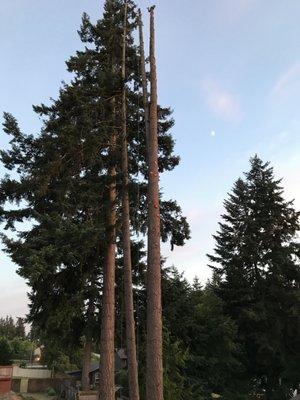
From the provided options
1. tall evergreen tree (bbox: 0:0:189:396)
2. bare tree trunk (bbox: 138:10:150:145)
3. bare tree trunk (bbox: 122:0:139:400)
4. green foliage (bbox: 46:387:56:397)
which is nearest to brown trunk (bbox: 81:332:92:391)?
tall evergreen tree (bbox: 0:0:189:396)

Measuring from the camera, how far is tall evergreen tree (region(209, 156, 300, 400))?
27.9m

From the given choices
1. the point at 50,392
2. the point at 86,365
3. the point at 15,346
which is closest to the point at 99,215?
the point at 86,365

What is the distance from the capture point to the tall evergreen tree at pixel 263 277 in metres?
27.9

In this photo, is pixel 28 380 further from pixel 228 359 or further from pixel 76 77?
pixel 76 77

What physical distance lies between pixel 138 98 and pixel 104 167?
128 inches

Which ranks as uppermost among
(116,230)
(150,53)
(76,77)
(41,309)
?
(76,77)

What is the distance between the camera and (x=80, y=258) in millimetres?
15680

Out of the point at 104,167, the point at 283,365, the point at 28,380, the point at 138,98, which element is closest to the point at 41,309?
the point at 104,167

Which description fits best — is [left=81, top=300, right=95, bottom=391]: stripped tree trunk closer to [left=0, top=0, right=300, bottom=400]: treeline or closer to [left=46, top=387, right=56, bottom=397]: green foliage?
[left=0, top=0, right=300, bottom=400]: treeline

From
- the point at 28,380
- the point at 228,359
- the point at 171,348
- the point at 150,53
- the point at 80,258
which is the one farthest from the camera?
the point at 28,380

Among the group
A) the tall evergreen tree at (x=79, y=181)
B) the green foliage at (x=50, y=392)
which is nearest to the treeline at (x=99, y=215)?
the tall evergreen tree at (x=79, y=181)

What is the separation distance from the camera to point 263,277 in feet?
101

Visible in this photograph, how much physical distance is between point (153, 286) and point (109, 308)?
5556 mm

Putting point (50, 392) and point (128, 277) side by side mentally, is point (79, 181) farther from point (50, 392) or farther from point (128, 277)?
point (50, 392)
